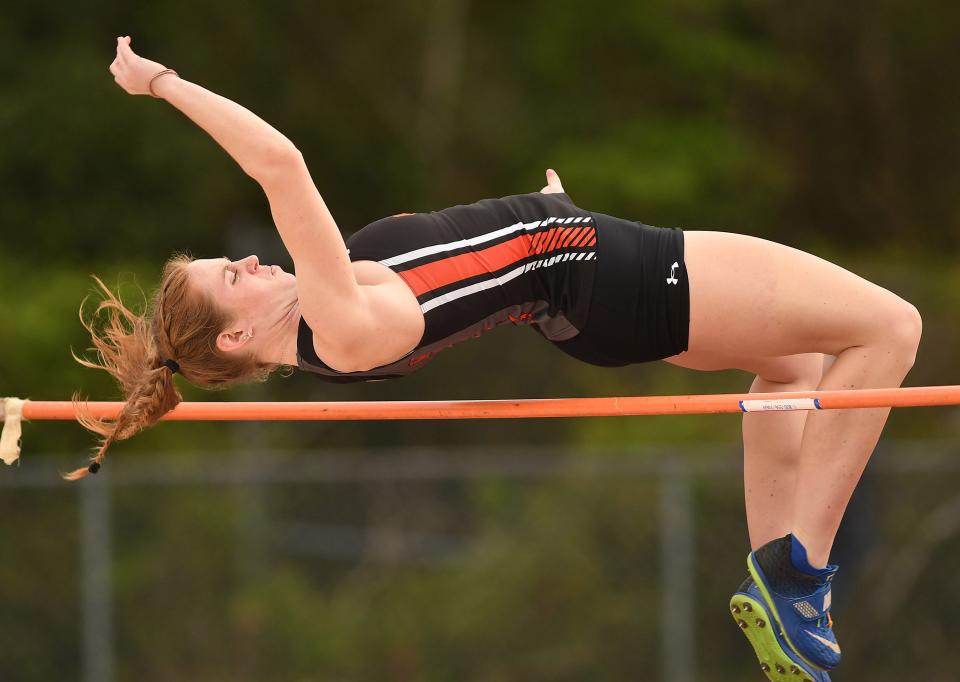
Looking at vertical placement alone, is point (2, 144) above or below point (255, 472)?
above

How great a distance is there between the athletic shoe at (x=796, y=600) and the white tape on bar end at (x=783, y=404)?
0.41 meters

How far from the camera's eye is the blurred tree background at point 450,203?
7.50 m

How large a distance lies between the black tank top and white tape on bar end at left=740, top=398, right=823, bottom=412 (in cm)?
45

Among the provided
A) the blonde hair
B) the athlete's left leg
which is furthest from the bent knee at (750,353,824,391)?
the blonde hair

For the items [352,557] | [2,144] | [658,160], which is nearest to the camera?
[352,557]

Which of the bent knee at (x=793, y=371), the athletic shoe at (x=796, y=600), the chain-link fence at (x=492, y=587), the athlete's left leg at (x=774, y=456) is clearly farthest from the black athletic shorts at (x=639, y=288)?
the chain-link fence at (x=492, y=587)

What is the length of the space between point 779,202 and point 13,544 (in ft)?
24.2

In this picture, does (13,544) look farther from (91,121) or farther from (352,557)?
(91,121)

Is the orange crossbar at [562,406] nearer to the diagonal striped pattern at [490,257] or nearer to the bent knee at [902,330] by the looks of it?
the bent knee at [902,330]

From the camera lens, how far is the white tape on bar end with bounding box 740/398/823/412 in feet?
10.8

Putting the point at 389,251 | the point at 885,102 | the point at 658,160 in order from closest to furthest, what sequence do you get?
the point at 389,251
the point at 658,160
the point at 885,102

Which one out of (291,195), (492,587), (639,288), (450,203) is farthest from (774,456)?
(450,203)

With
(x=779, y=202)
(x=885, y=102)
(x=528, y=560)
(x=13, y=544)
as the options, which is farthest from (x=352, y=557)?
(x=885, y=102)

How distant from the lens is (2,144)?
9727mm
